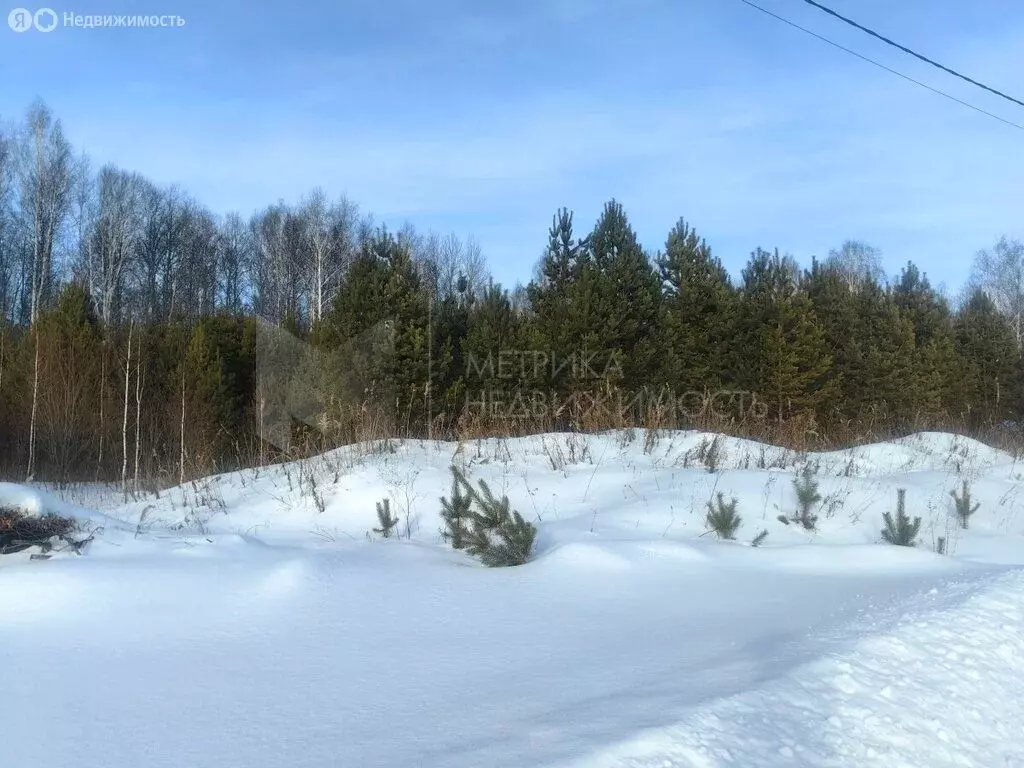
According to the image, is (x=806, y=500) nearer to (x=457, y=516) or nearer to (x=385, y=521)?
(x=457, y=516)

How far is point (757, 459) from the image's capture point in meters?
8.06

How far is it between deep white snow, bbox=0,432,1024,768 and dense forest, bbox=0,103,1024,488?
4119 millimetres

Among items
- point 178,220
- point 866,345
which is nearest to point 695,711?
point 866,345

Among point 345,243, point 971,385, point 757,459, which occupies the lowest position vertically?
point 757,459

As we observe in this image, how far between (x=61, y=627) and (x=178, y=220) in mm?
37948

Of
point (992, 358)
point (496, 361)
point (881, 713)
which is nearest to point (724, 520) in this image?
point (881, 713)

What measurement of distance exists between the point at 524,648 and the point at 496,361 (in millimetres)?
14060

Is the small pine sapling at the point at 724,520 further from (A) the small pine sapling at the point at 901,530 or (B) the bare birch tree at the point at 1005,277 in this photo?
(B) the bare birch tree at the point at 1005,277

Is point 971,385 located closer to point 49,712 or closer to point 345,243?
point 345,243

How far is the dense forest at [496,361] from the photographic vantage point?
48.2 ft

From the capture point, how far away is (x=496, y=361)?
17109 mm

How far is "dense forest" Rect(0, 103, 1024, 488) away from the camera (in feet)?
48.2

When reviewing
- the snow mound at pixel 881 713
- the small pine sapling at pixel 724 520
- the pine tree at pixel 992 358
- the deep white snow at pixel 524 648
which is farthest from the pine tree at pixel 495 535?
the pine tree at pixel 992 358

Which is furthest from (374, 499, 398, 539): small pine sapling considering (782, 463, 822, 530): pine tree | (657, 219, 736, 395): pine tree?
(657, 219, 736, 395): pine tree
